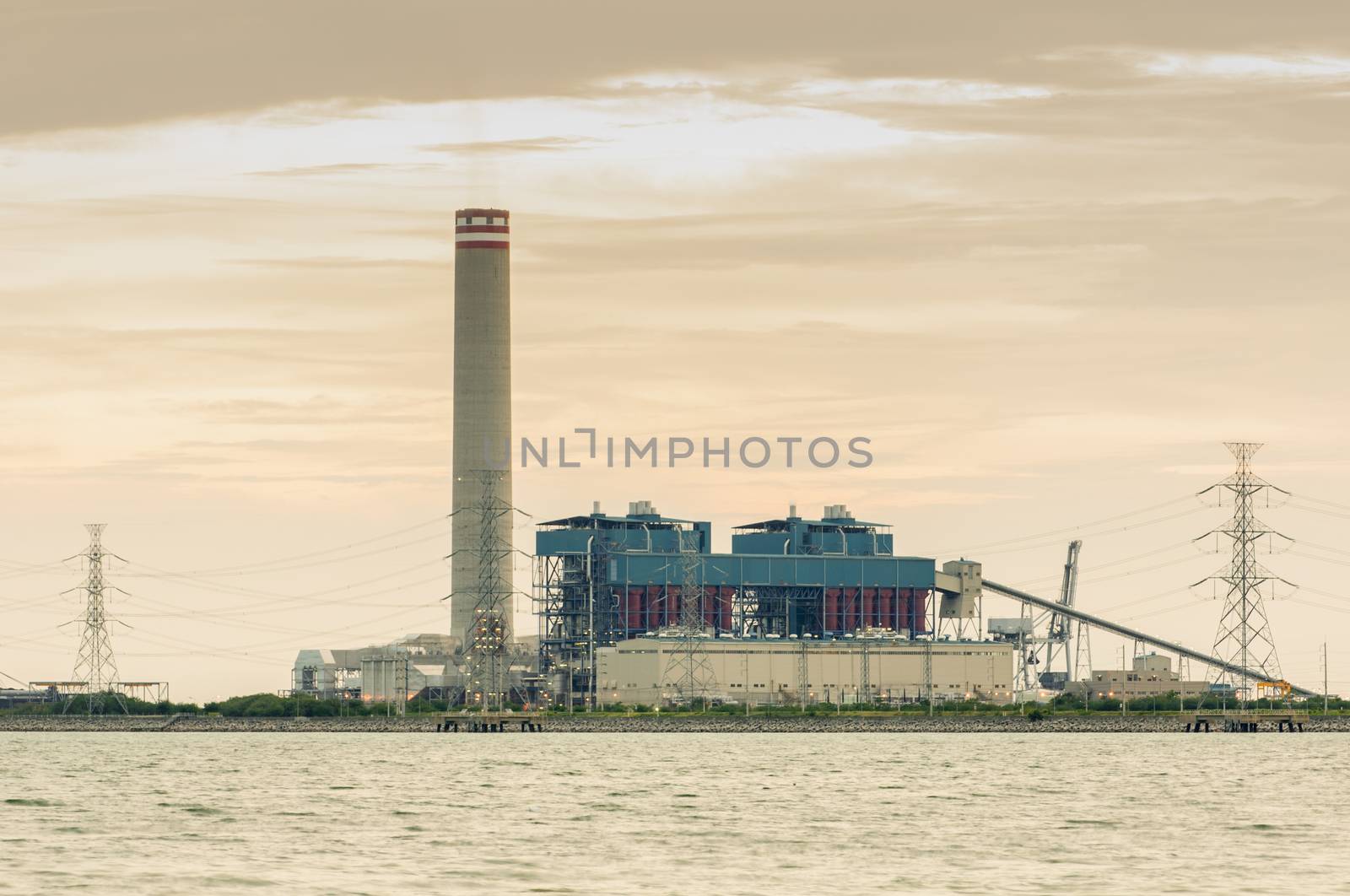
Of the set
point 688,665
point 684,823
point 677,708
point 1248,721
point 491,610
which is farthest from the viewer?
point 688,665

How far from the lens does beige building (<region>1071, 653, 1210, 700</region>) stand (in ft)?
567

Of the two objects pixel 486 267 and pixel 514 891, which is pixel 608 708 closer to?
pixel 486 267

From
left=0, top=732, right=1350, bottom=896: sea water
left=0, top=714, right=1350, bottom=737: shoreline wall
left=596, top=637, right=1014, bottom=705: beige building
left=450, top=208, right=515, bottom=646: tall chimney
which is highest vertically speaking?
left=450, top=208, right=515, bottom=646: tall chimney

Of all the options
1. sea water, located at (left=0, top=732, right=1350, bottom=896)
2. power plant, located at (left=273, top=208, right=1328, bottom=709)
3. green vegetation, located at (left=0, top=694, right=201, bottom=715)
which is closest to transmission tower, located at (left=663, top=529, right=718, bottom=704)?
power plant, located at (left=273, top=208, right=1328, bottom=709)

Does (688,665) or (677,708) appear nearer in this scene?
(677,708)

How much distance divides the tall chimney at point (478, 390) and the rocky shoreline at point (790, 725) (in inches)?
662

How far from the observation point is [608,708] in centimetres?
15538

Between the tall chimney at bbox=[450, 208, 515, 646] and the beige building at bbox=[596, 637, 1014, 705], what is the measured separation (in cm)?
1145

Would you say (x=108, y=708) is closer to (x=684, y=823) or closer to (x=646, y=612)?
(x=646, y=612)

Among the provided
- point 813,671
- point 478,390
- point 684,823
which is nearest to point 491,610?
point 478,390

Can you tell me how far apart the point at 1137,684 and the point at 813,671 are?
28.6 meters

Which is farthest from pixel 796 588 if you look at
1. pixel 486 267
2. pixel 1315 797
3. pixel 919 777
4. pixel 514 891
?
pixel 514 891

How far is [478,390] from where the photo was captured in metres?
164

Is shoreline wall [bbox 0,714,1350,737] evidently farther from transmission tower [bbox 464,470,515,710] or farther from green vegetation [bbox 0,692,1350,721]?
transmission tower [bbox 464,470,515,710]
